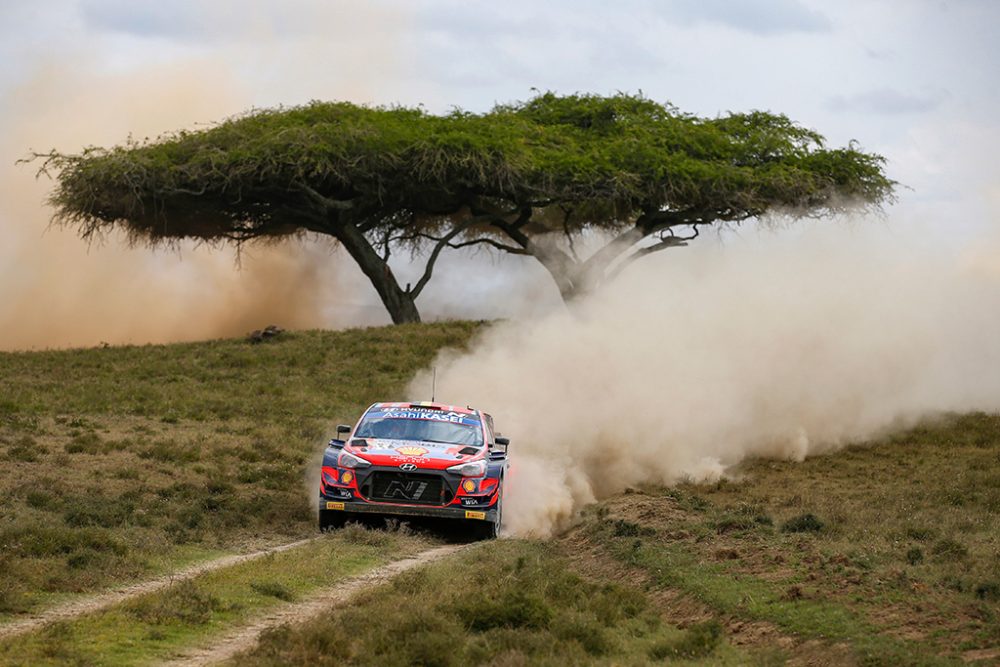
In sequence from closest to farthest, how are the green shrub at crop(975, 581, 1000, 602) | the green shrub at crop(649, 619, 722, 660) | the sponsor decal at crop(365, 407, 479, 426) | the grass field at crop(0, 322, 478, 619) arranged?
the green shrub at crop(649, 619, 722, 660), the green shrub at crop(975, 581, 1000, 602), the grass field at crop(0, 322, 478, 619), the sponsor decal at crop(365, 407, 479, 426)

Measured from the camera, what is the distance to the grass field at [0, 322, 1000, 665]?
12.3 meters

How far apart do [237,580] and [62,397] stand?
2324cm

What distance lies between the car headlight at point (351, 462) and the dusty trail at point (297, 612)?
178 cm

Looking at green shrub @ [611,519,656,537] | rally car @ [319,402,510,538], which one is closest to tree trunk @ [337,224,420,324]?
rally car @ [319,402,510,538]

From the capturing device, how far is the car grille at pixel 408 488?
794 inches

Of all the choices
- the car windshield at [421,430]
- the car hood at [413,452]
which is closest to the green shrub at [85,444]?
the car windshield at [421,430]

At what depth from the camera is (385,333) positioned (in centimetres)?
4928

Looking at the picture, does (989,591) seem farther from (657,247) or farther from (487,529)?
(657,247)

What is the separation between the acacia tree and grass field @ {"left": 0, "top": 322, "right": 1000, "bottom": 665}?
650 inches

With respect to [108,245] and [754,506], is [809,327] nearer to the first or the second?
[754,506]

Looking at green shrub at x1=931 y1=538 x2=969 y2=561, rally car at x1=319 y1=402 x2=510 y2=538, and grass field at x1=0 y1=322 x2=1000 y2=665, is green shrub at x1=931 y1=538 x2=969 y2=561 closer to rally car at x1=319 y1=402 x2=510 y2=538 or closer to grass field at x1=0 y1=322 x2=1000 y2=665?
grass field at x1=0 y1=322 x2=1000 y2=665

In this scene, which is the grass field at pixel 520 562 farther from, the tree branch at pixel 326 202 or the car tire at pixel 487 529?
the tree branch at pixel 326 202

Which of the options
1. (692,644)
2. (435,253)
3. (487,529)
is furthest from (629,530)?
(435,253)

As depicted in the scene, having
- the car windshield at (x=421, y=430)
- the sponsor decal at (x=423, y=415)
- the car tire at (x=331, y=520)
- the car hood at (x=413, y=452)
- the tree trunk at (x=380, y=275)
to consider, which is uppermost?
the tree trunk at (x=380, y=275)
